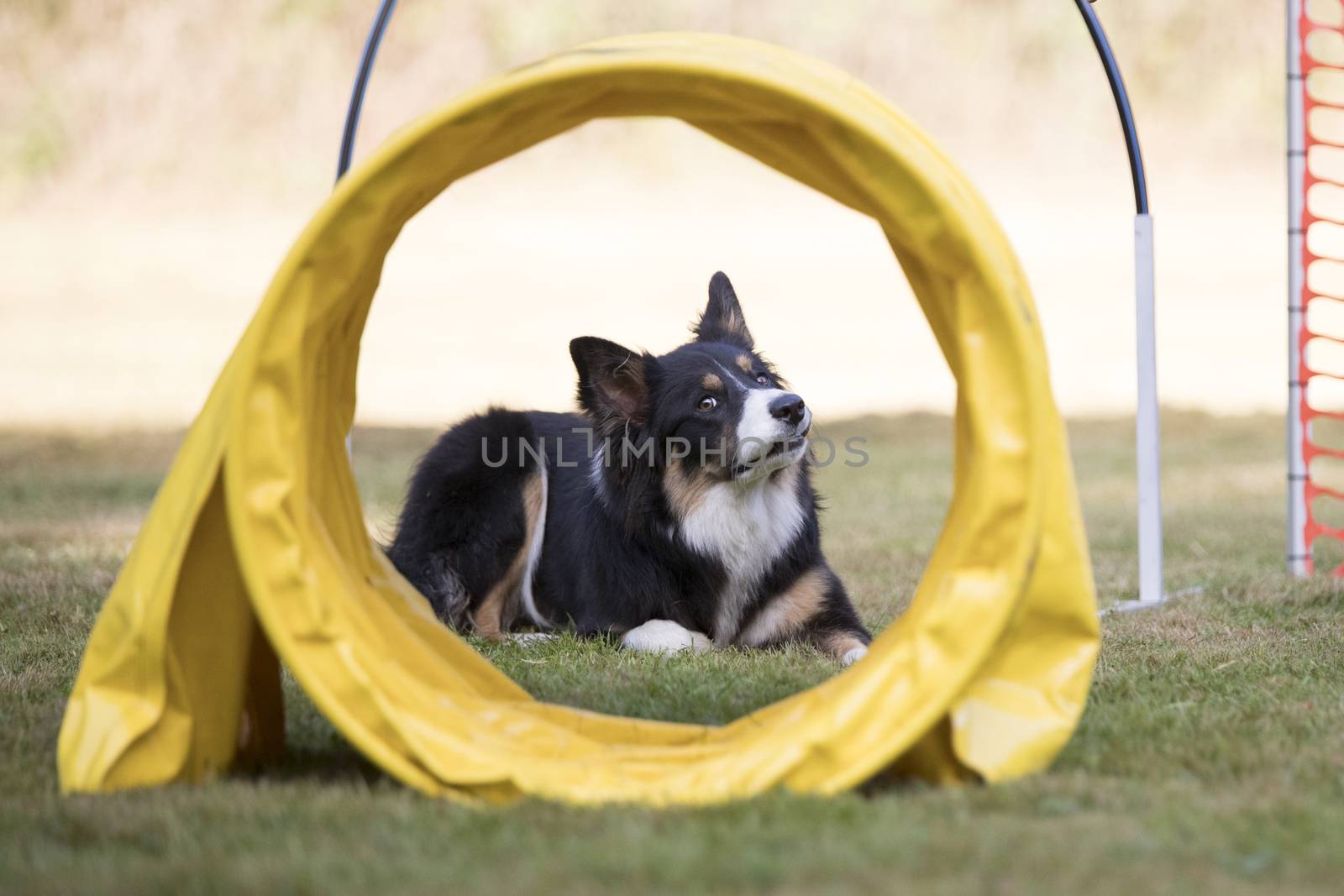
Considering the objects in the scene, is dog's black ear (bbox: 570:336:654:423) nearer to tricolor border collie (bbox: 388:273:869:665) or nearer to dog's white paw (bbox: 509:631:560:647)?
tricolor border collie (bbox: 388:273:869:665)

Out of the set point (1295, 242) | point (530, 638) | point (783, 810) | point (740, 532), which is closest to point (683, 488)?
point (740, 532)

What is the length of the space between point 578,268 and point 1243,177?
8685 millimetres

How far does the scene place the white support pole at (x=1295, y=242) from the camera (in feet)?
18.7

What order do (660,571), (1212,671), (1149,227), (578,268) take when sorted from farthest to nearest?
1. (578,268)
2. (1149,227)
3. (660,571)
4. (1212,671)

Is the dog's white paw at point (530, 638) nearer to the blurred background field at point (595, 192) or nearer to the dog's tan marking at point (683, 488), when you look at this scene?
the dog's tan marking at point (683, 488)

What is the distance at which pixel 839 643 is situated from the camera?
427 centimetres

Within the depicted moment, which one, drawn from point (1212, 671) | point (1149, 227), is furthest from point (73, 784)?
point (1149, 227)

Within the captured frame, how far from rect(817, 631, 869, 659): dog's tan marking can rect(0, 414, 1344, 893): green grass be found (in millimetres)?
104

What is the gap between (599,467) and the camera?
4.75 meters

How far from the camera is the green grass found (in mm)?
2203

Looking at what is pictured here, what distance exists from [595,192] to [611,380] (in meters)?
14.2

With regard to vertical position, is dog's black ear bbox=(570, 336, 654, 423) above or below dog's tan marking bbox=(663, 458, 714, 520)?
above

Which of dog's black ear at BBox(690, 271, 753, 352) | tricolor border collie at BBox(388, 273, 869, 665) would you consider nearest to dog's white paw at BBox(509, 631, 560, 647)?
tricolor border collie at BBox(388, 273, 869, 665)

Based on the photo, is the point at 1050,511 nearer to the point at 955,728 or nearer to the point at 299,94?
the point at 955,728
